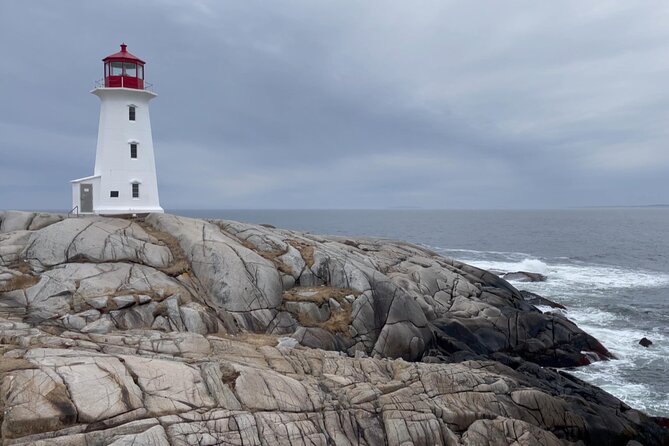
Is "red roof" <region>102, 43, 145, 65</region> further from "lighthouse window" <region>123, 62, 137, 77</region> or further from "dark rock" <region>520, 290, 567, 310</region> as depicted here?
"dark rock" <region>520, 290, 567, 310</region>

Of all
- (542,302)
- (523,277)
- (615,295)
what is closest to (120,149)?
(542,302)

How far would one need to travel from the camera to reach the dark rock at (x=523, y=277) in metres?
56.0

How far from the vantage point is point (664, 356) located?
31.3m

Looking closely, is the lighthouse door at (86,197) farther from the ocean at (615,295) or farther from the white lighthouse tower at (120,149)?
the ocean at (615,295)

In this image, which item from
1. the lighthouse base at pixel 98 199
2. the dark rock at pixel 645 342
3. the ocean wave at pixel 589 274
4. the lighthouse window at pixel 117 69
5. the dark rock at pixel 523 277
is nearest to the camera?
the lighthouse base at pixel 98 199

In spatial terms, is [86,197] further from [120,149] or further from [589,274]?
[589,274]

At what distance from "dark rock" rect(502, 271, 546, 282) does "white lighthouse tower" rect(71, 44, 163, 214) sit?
4135 cm

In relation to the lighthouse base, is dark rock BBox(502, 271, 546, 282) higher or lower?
lower

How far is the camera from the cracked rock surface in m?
12.9

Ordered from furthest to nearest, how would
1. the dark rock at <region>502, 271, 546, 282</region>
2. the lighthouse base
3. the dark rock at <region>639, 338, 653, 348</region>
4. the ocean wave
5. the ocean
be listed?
the dark rock at <region>502, 271, 546, 282</region>
the ocean wave
the dark rock at <region>639, 338, 653, 348</region>
the lighthouse base
the ocean

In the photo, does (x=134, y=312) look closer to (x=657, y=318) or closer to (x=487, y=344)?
Result: (x=487, y=344)

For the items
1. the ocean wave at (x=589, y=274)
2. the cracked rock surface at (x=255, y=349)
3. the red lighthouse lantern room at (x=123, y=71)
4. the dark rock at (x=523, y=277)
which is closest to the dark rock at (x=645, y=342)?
the cracked rock surface at (x=255, y=349)

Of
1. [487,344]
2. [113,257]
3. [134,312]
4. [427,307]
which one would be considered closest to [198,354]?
[134,312]

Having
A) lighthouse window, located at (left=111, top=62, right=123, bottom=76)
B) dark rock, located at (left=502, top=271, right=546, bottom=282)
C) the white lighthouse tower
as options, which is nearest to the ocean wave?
dark rock, located at (left=502, top=271, right=546, bottom=282)
